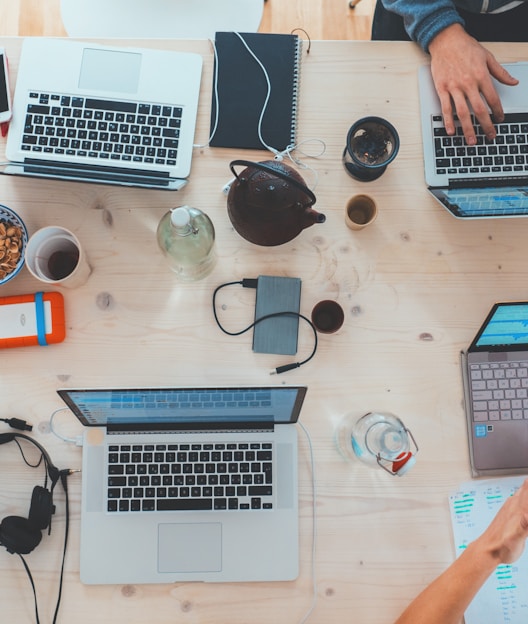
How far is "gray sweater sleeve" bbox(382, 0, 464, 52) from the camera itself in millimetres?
1035

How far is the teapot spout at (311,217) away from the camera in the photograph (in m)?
0.82

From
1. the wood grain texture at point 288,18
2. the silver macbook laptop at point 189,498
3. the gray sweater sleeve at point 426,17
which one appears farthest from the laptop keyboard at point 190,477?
the wood grain texture at point 288,18

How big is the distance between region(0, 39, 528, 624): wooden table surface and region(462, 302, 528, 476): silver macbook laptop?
27 mm

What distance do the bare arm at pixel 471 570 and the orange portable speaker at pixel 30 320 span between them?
0.81 meters

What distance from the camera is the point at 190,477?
936mm

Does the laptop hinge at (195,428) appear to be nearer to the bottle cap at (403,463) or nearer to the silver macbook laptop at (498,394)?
Result: the bottle cap at (403,463)

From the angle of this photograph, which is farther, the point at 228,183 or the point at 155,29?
the point at 155,29

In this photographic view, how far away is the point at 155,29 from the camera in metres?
1.38

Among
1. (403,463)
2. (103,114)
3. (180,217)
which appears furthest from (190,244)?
(403,463)

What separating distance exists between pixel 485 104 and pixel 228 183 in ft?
1.78

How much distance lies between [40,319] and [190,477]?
1.35 feet

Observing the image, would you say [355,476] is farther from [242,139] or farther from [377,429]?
[242,139]

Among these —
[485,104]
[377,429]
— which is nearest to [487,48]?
[485,104]

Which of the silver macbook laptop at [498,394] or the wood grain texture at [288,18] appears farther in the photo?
the wood grain texture at [288,18]
